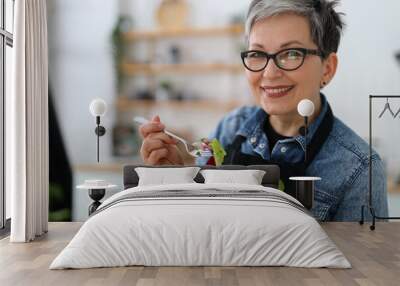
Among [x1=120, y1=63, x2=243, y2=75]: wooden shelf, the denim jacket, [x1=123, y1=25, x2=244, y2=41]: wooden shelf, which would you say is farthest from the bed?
[x1=123, y1=25, x2=244, y2=41]: wooden shelf

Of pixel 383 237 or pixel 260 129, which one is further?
pixel 260 129

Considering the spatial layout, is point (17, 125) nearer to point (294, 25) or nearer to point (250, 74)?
point (250, 74)

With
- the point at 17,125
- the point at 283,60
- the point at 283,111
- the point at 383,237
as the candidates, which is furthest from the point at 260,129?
the point at 17,125

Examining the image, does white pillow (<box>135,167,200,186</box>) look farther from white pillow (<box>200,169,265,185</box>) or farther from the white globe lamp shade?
the white globe lamp shade

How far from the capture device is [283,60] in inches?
276

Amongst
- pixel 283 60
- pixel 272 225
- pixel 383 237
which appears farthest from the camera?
pixel 283 60

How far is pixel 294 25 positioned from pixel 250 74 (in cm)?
75

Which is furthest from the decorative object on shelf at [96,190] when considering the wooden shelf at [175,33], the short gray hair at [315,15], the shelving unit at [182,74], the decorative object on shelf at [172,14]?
the short gray hair at [315,15]

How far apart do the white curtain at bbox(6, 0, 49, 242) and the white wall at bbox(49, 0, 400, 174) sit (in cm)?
121

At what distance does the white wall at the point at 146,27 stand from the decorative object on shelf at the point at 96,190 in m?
0.71

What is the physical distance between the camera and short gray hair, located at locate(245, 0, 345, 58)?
7.06 m

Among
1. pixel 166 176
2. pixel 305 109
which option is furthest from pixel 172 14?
pixel 166 176

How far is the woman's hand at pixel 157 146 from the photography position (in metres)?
7.21

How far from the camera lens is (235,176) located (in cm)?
636
